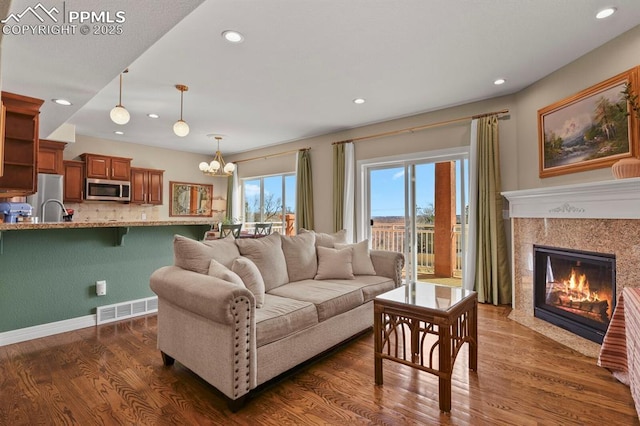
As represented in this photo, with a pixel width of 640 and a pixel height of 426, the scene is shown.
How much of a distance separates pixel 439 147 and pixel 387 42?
215 cm

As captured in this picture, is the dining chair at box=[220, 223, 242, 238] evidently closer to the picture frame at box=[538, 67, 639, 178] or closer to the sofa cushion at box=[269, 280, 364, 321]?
the sofa cushion at box=[269, 280, 364, 321]

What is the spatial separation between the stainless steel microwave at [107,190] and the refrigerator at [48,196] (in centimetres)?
46

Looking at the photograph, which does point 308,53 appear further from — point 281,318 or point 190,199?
point 190,199

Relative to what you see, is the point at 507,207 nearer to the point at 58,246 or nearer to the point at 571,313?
the point at 571,313

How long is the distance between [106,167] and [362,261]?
17.8ft

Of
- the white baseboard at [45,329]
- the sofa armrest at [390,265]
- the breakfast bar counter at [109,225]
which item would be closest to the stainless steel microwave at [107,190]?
the breakfast bar counter at [109,225]

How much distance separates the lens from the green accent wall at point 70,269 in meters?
2.76

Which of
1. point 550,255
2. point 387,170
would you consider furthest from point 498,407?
point 387,170

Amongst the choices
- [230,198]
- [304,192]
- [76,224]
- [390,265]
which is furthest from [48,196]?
[390,265]

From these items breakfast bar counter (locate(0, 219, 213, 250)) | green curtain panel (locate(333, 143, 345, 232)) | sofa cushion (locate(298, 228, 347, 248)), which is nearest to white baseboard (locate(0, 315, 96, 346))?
breakfast bar counter (locate(0, 219, 213, 250))

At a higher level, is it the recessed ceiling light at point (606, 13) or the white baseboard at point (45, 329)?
the recessed ceiling light at point (606, 13)

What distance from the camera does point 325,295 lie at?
2508mm

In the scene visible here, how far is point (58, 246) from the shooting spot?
298 cm

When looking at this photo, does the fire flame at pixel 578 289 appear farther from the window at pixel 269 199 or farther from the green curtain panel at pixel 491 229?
the window at pixel 269 199
